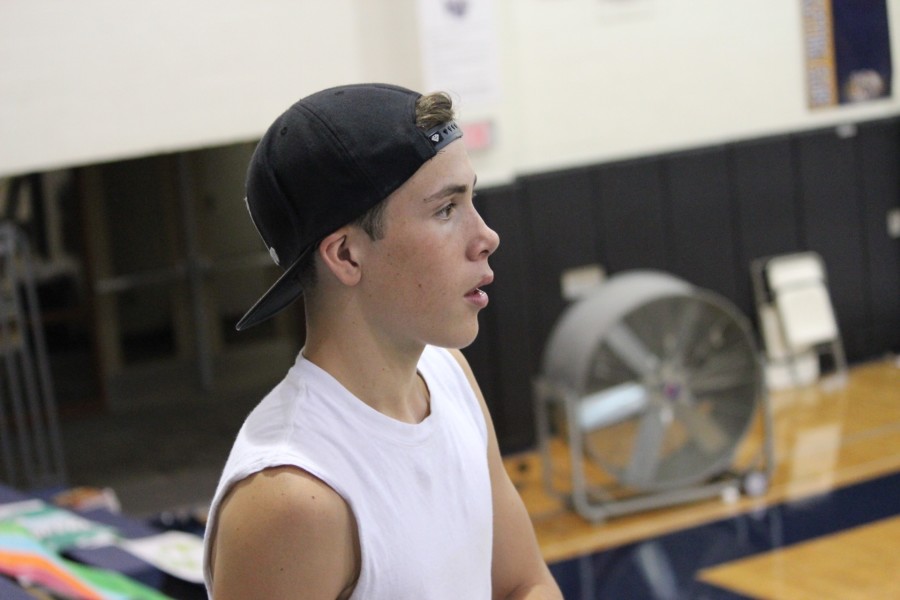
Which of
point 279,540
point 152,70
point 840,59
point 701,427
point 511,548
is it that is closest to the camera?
point 279,540

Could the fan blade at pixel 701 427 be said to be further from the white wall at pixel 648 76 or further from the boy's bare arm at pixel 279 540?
the boy's bare arm at pixel 279 540

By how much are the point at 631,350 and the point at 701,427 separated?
0.54m

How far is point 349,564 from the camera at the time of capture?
1433mm

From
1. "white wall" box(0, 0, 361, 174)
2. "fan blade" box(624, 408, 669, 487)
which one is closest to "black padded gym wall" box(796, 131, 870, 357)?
"fan blade" box(624, 408, 669, 487)

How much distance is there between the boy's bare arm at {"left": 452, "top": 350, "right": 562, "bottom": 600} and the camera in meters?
1.74

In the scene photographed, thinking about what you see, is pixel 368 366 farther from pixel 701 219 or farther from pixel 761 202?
pixel 761 202

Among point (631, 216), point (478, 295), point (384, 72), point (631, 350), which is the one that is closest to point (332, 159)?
point (478, 295)

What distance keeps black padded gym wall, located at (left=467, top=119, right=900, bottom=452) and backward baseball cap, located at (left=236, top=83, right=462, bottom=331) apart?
5.60 metres

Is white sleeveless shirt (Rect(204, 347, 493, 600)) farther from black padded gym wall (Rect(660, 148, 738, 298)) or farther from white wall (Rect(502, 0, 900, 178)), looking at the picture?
black padded gym wall (Rect(660, 148, 738, 298))

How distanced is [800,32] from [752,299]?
70.3 inches

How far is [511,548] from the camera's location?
175 cm

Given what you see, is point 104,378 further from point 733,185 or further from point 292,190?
point 292,190

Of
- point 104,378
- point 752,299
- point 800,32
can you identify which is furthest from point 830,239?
point 104,378

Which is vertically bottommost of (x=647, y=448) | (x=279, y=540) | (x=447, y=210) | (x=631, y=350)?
(x=647, y=448)
